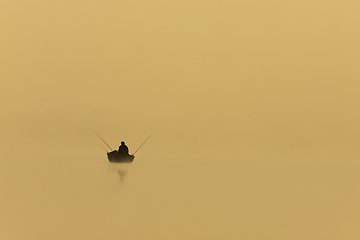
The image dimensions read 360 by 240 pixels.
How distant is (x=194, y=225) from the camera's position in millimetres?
5453

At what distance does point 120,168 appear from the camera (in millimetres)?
11008

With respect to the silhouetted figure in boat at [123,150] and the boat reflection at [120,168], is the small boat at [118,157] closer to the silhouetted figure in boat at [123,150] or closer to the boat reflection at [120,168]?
the silhouetted figure in boat at [123,150]

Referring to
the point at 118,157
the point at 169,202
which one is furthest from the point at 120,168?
the point at 169,202

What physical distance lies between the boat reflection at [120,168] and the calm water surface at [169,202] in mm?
29

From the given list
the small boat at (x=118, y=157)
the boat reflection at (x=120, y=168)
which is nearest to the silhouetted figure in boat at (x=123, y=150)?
the small boat at (x=118, y=157)

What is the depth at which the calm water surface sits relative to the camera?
5.21 meters

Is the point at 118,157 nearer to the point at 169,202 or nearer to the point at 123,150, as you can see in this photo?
the point at 123,150

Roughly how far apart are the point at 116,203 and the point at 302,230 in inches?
120

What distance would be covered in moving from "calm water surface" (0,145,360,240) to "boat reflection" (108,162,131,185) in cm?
3

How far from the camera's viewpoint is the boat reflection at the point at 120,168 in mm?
9751

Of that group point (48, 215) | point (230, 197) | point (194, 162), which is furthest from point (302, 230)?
point (194, 162)

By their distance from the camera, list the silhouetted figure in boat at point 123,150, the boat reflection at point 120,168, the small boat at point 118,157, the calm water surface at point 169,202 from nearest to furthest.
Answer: the calm water surface at point 169,202, the boat reflection at point 120,168, the silhouetted figure in boat at point 123,150, the small boat at point 118,157

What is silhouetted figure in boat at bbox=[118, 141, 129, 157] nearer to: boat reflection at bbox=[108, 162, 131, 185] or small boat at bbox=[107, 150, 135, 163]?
small boat at bbox=[107, 150, 135, 163]

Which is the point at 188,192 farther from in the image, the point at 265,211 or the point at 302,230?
the point at 302,230
